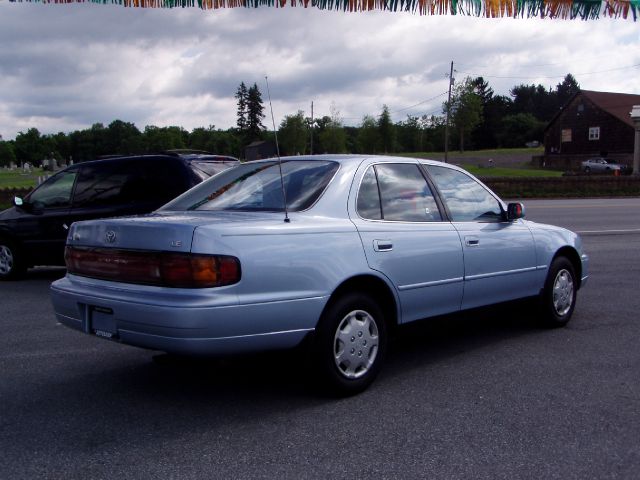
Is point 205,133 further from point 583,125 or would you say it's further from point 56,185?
point 583,125

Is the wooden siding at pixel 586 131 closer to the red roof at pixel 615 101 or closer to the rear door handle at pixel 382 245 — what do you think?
the red roof at pixel 615 101

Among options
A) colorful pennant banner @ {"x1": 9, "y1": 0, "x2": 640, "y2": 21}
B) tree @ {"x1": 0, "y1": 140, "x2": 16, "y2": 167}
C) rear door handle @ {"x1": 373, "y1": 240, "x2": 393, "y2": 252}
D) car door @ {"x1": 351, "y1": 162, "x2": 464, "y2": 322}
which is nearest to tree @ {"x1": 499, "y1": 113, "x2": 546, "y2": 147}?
tree @ {"x1": 0, "y1": 140, "x2": 16, "y2": 167}

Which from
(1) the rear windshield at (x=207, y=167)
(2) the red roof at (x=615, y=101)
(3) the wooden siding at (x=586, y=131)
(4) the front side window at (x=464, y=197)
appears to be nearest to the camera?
(4) the front side window at (x=464, y=197)

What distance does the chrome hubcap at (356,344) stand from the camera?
4.32 m

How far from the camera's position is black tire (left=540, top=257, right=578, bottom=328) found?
6211 millimetres

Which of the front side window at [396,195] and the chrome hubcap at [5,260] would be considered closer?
the front side window at [396,195]

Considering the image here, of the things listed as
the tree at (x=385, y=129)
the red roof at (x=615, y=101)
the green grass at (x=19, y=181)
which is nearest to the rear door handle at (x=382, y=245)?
the green grass at (x=19, y=181)

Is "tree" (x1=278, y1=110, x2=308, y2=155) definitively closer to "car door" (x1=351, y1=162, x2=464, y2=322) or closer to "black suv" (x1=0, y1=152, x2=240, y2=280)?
"black suv" (x1=0, y1=152, x2=240, y2=280)

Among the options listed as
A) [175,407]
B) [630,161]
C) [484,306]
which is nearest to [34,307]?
[175,407]

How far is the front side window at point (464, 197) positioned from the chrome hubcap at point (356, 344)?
4.51ft

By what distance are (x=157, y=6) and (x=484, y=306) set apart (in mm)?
4654

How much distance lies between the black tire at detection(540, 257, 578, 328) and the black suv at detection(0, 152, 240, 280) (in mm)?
4582

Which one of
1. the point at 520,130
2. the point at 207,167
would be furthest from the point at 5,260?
the point at 520,130

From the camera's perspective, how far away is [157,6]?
7137 millimetres
